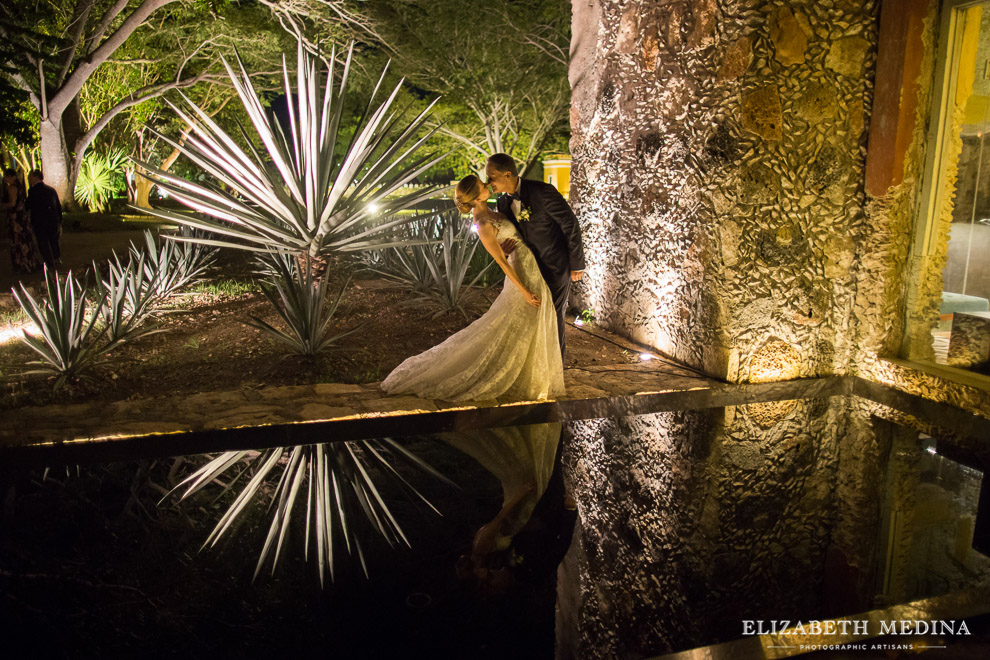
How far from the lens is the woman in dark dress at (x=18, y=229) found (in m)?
9.51

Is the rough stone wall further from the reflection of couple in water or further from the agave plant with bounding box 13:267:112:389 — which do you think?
the agave plant with bounding box 13:267:112:389

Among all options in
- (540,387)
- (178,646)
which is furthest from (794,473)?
(178,646)

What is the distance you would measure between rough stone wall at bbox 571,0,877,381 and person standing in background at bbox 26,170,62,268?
26.6 feet

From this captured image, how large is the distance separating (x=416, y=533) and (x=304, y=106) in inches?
149

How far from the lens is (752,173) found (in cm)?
483

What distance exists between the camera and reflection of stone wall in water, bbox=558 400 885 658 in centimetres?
244

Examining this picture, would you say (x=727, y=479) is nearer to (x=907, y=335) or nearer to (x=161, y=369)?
(x=907, y=335)

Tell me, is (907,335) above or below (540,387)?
above

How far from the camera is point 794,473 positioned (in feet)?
11.8

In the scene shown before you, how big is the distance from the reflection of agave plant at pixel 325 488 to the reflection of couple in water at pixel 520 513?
34 cm

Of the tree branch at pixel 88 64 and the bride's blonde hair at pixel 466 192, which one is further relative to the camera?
the tree branch at pixel 88 64

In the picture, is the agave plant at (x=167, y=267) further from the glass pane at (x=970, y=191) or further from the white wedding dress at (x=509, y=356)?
the glass pane at (x=970, y=191)

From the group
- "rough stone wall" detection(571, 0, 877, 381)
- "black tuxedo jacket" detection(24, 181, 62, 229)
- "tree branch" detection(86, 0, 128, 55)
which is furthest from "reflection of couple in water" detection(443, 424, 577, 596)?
"tree branch" detection(86, 0, 128, 55)

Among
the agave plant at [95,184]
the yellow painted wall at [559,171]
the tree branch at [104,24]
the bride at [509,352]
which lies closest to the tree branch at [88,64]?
the tree branch at [104,24]
